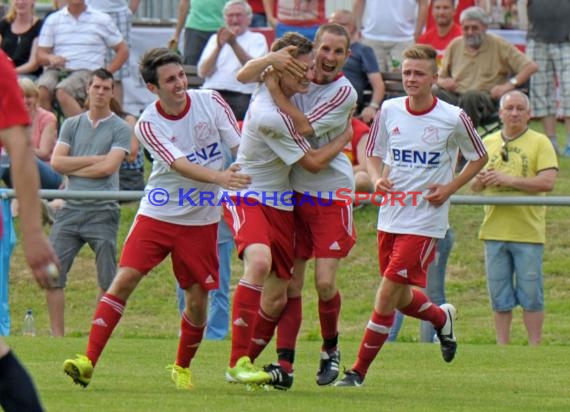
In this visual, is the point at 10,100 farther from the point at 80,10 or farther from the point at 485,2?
the point at 485,2

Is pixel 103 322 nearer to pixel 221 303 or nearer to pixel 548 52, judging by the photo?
pixel 221 303

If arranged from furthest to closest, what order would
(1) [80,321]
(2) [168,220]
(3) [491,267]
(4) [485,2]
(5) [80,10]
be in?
(4) [485,2], (5) [80,10], (1) [80,321], (3) [491,267], (2) [168,220]

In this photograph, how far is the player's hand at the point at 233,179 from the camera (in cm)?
848

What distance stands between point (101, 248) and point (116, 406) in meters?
4.61

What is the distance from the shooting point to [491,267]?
12500 millimetres

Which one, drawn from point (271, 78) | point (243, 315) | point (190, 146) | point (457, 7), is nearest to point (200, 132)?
point (190, 146)

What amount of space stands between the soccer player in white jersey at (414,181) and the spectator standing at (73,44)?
24.7 ft

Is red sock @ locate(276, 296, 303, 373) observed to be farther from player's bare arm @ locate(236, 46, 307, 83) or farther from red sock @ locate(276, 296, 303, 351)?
player's bare arm @ locate(236, 46, 307, 83)

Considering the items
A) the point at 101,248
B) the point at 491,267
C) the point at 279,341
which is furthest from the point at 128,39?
the point at 279,341

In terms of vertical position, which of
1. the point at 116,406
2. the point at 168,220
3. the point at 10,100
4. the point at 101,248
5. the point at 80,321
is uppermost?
the point at 10,100

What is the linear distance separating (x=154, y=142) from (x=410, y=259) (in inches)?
72.5

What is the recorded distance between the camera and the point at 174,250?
30.0ft

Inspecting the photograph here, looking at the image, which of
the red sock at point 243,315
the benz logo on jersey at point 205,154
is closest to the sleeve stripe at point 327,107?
the benz logo on jersey at point 205,154

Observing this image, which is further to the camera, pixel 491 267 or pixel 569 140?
pixel 569 140
